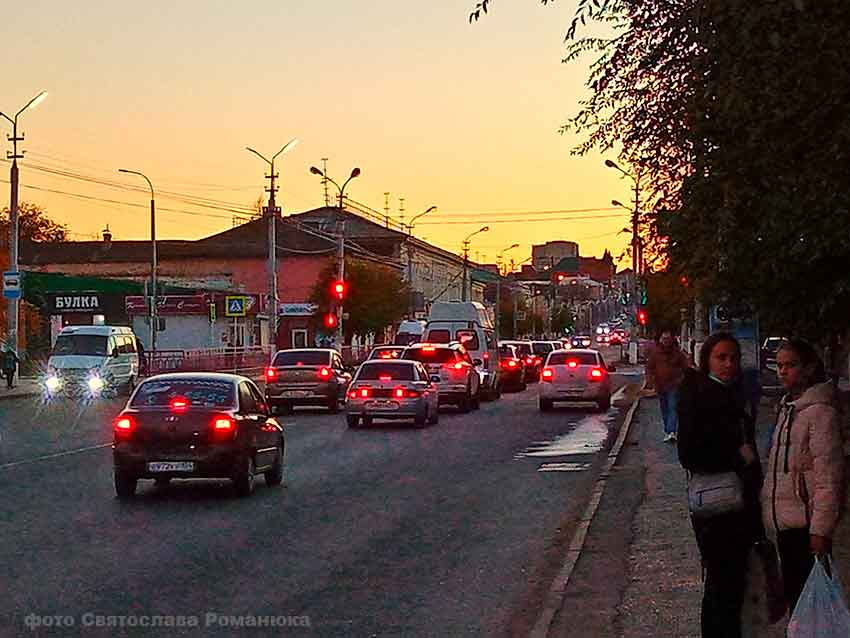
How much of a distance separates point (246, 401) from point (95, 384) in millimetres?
31135

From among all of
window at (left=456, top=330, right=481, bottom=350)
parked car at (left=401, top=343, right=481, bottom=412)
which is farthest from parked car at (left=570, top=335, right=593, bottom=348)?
parked car at (left=401, top=343, right=481, bottom=412)

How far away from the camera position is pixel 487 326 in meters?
51.5

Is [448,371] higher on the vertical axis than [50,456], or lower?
higher

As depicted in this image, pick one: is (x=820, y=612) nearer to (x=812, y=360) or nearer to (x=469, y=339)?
(x=812, y=360)

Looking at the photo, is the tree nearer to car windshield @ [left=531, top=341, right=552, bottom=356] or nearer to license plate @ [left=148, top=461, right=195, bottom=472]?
car windshield @ [left=531, top=341, right=552, bottom=356]

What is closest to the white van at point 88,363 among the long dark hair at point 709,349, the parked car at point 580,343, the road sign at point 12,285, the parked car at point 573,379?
the road sign at point 12,285

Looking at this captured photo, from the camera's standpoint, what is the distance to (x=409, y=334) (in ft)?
212

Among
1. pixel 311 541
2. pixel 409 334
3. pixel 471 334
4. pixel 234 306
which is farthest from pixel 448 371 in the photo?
pixel 234 306

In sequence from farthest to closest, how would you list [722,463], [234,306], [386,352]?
[234,306]
[386,352]
[722,463]

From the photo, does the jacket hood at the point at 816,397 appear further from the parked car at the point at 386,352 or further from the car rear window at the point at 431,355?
the parked car at the point at 386,352

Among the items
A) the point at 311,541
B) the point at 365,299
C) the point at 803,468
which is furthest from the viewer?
the point at 365,299

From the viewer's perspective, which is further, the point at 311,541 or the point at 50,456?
the point at 50,456

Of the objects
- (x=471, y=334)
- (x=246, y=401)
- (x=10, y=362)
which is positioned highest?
(x=471, y=334)

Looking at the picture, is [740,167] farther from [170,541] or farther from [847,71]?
[170,541]
